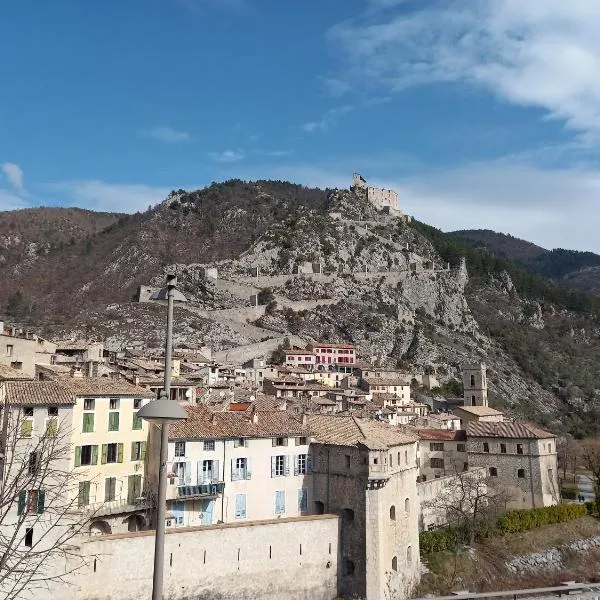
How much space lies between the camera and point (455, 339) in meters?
144

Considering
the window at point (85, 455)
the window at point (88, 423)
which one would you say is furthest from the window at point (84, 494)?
the window at point (88, 423)

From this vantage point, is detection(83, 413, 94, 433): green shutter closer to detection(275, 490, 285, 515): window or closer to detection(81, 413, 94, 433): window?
detection(81, 413, 94, 433): window

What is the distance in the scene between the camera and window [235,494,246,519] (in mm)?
36844

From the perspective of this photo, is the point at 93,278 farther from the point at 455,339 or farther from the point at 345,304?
the point at 455,339

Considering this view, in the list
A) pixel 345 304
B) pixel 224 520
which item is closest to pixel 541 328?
pixel 345 304

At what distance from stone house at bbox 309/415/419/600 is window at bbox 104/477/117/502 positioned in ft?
38.7

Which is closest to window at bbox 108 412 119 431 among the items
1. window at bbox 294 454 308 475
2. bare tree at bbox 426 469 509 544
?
window at bbox 294 454 308 475

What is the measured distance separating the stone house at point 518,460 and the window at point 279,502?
23.8 m

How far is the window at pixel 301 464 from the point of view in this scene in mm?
38938

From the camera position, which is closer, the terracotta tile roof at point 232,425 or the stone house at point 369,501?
the stone house at point 369,501

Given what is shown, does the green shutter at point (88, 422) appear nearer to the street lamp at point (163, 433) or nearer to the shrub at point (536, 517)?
the street lamp at point (163, 433)

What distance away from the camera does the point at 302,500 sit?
38719 millimetres

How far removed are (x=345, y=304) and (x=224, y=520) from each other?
348ft

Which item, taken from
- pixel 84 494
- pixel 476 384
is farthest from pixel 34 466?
pixel 476 384
